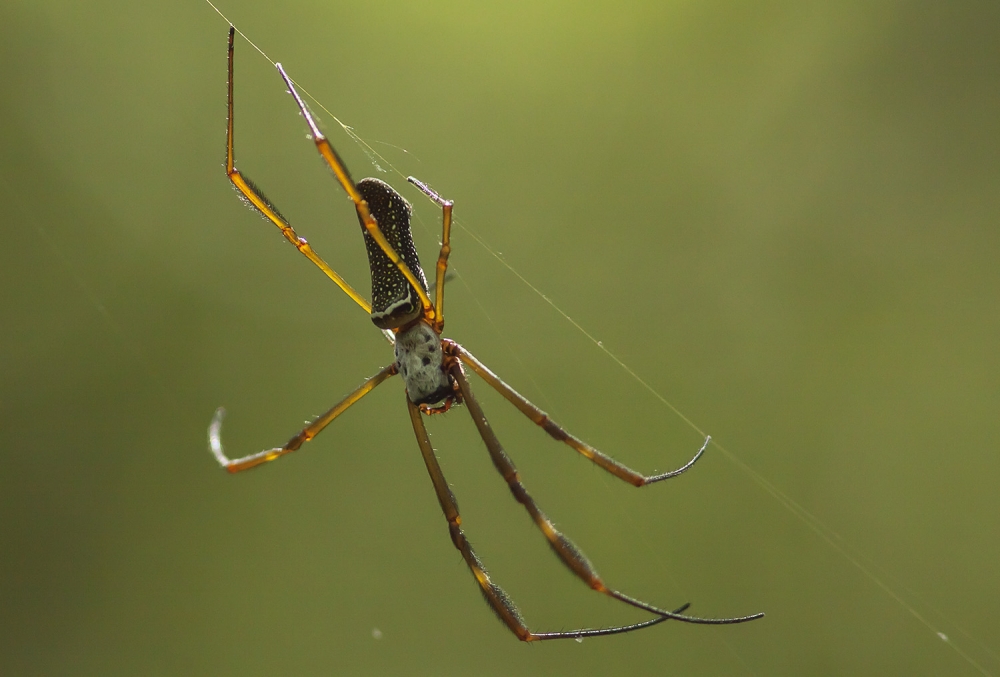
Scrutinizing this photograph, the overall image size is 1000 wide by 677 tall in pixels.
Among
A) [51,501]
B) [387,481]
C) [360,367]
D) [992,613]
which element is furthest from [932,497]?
[51,501]

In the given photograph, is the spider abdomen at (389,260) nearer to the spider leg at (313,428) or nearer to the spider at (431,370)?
the spider at (431,370)

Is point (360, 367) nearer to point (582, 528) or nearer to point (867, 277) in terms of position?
point (582, 528)

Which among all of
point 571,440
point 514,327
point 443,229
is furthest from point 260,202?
point 514,327

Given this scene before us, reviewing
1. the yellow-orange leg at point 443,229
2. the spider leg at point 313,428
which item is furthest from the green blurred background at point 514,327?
the yellow-orange leg at point 443,229

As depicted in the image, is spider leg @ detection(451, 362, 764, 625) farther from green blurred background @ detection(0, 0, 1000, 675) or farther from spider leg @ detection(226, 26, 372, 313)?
green blurred background @ detection(0, 0, 1000, 675)

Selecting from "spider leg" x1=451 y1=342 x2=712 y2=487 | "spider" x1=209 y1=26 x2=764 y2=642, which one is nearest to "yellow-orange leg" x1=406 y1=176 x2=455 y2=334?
"spider" x1=209 y1=26 x2=764 y2=642

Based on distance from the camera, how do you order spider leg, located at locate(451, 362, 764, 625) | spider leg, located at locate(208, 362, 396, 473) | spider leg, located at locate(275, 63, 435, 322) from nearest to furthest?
spider leg, located at locate(275, 63, 435, 322) → spider leg, located at locate(451, 362, 764, 625) → spider leg, located at locate(208, 362, 396, 473)
